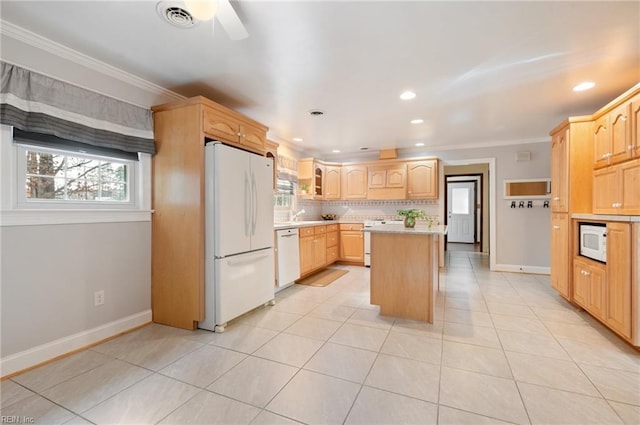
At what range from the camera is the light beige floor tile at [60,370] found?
1853 mm

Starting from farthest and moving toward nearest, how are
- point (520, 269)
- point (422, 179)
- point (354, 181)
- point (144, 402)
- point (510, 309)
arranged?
point (354, 181) < point (422, 179) < point (520, 269) < point (510, 309) < point (144, 402)

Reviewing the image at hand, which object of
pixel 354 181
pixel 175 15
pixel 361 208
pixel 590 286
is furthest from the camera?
pixel 361 208

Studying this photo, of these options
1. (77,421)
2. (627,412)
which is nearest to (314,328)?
(77,421)

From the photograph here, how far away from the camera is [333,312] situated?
3129mm

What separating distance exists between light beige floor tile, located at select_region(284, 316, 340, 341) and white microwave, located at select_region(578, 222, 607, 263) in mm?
2507

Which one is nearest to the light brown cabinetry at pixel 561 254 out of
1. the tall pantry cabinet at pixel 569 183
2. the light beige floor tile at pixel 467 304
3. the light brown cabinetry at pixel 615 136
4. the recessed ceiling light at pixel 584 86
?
the tall pantry cabinet at pixel 569 183

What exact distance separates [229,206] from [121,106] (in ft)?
4.16

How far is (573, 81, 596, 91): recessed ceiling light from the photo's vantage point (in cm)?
279

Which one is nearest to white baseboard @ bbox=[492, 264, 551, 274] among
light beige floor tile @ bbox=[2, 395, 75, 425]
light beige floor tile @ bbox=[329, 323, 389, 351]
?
light beige floor tile @ bbox=[329, 323, 389, 351]

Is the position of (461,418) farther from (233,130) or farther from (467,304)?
(233,130)

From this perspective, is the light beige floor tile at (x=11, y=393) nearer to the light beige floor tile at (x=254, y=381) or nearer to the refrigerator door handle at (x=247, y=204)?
the light beige floor tile at (x=254, y=381)

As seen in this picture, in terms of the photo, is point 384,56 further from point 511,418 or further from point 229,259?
point 511,418

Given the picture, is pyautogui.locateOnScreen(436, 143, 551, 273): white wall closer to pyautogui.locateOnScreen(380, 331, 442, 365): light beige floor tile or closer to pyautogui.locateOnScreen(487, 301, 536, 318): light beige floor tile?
pyautogui.locateOnScreen(487, 301, 536, 318): light beige floor tile

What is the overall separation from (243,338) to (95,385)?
3.33 feet
